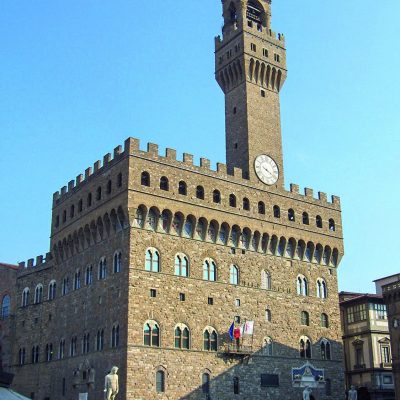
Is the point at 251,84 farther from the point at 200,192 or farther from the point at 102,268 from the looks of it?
the point at 102,268

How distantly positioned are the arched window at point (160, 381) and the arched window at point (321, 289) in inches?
713

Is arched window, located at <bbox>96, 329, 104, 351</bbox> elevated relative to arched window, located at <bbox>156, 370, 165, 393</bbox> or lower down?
elevated

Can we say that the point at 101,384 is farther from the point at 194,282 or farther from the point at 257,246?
the point at 257,246

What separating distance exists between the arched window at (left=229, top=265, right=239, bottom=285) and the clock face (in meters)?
8.43

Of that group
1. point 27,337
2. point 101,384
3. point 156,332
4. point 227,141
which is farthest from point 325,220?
point 27,337

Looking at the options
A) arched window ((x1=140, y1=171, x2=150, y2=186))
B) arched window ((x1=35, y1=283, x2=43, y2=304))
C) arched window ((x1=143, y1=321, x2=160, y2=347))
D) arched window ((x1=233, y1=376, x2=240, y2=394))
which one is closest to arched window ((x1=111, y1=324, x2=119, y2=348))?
arched window ((x1=143, y1=321, x2=160, y2=347))

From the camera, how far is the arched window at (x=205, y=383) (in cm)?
4597

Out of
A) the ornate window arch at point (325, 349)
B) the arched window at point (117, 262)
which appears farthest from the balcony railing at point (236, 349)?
the arched window at point (117, 262)

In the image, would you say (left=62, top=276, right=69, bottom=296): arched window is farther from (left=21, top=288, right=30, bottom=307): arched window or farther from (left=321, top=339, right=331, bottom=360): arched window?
(left=321, top=339, right=331, bottom=360): arched window

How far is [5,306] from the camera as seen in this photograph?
6122cm

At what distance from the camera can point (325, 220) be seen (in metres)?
57.9

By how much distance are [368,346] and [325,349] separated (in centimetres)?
1130

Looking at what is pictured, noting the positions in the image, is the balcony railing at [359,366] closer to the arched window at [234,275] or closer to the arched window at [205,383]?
the arched window at [234,275]

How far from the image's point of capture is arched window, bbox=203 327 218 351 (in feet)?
155
